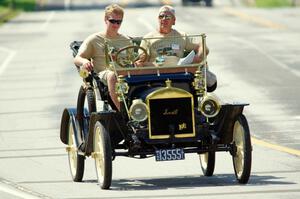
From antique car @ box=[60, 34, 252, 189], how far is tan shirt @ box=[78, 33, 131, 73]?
41cm

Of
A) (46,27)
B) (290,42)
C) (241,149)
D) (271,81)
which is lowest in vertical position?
(46,27)

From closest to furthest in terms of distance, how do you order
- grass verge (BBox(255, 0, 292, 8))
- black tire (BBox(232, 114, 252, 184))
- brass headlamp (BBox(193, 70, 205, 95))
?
1. black tire (BBox(232, 114, 252, 184))
2. brass headlamp (BBox(193, 70, 205, 95))
3. grass verge (BBox(255, 0, 292, 8))

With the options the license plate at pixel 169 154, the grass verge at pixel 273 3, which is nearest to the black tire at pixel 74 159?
the license plate at pixel 169 154

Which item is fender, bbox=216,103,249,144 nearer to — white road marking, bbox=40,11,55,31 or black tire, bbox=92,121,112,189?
black tire, bbox=92,121,112,189

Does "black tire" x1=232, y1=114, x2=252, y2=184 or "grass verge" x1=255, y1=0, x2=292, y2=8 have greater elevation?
"black tire" x1=232, y1=114, x2=252, y2=184

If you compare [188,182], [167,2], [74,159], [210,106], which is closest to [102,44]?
[74,159]

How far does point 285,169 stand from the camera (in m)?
14.6

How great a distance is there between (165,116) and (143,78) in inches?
23.1

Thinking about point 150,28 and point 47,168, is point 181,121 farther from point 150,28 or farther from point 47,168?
point 150,28

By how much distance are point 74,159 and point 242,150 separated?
2364 millimetres

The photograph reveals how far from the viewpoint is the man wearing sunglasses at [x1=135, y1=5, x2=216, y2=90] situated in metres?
14.3

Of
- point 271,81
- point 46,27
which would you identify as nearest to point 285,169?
point 271,81

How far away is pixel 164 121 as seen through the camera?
525 inches

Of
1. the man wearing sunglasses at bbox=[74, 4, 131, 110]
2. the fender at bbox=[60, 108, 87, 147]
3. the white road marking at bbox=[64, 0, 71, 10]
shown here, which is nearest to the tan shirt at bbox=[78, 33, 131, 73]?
the man wearing sunglasses at bbox=[74, 4, 131, 110]
